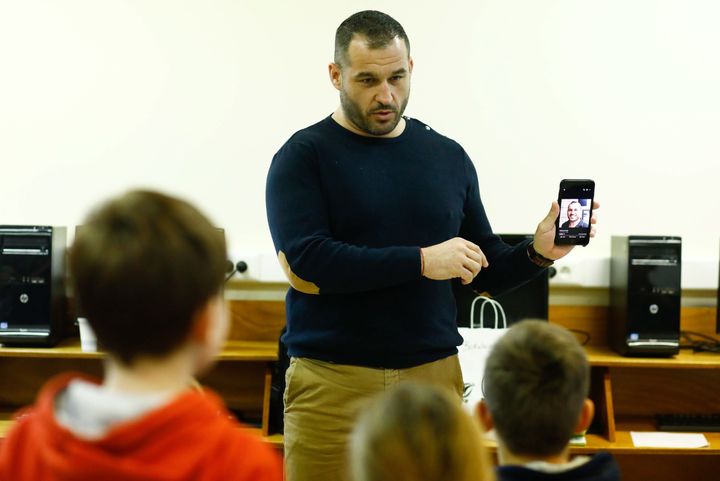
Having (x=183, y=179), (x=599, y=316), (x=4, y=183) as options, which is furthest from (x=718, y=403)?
(x=4, y=183)

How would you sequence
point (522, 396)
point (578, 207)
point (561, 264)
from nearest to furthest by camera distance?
point (522, 396) < point (578, 207) < point (561, 264)

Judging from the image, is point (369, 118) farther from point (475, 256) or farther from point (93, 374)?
point (93, 374)

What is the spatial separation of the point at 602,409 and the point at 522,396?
6.51 feet

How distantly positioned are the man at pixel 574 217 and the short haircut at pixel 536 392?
86 cm

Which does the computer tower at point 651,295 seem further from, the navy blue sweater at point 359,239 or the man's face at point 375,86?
the man's face at point 375,86

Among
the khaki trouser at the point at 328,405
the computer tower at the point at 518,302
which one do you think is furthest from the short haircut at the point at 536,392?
the computer tower at the point at 518,302

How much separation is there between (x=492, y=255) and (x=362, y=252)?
441mm

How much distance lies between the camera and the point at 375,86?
83.0 inches

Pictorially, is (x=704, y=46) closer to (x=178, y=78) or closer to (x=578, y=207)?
(x=578, y=207)

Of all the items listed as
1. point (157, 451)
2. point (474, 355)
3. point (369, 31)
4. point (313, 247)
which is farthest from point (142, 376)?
point (474, 355)

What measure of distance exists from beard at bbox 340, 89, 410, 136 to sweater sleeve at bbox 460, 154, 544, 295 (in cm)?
27

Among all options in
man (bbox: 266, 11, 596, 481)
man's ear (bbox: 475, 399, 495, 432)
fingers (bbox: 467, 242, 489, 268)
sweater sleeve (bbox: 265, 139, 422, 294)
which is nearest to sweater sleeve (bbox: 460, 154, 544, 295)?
man (bbox: 266, 11, 596, 481)

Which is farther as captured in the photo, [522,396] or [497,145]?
[497,145]

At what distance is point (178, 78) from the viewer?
343 cm
